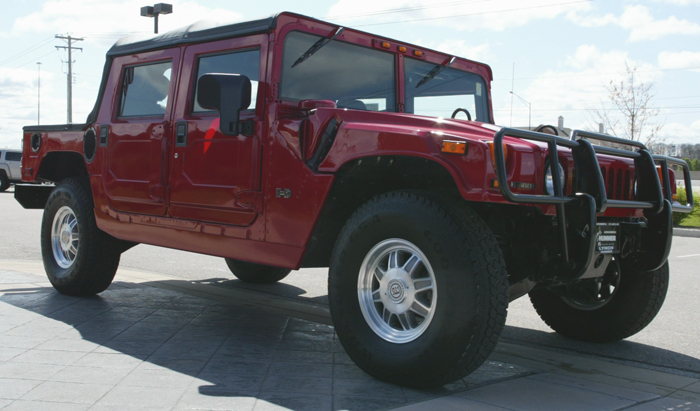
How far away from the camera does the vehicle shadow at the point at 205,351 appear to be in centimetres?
360

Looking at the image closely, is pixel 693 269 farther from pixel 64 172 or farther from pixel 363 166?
pixel 64 172

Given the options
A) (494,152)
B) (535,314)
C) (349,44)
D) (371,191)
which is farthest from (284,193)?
(535,314)

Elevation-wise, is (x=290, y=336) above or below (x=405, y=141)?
below

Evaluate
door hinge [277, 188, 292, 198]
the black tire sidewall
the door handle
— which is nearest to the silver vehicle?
the black tire sidewall

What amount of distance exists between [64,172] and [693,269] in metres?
7.89

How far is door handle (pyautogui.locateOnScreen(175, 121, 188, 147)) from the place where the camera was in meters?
5.15

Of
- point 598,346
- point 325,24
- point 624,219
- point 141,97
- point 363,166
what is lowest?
point 598,346

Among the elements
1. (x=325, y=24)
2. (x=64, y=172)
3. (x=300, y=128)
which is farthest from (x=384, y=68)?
(x=64, y=172)

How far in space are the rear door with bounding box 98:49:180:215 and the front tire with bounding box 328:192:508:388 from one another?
6.73 ft

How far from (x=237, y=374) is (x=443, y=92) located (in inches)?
109

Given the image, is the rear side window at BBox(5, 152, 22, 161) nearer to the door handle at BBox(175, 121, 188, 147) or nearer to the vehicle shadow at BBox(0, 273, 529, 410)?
the vehicle shadow at BBox(0, 273, 529, 410)

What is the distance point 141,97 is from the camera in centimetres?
581

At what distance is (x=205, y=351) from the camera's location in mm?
4484

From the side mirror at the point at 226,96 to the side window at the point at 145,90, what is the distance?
3.66 ft
